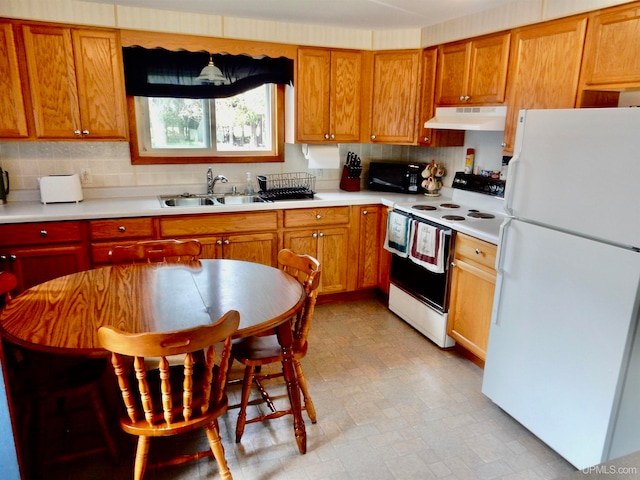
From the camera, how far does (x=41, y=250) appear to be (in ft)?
9.60

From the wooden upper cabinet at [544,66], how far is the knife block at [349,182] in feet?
4.85

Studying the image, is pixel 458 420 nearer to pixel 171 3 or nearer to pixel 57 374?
pixel 57 374

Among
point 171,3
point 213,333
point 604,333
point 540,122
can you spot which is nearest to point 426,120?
point 540,122

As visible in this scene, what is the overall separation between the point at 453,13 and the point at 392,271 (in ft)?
6.46

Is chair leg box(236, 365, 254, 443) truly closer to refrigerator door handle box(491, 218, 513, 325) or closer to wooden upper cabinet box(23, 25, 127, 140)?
refrigerator door handle box(491, 218, 513, 325)

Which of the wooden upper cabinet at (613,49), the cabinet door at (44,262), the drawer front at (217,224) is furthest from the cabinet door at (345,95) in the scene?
the cabinet door at (44,262)

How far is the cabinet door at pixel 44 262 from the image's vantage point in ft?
9.52

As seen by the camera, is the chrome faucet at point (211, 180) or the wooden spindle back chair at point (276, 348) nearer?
the wooden spindle back chair at point (276, 348)

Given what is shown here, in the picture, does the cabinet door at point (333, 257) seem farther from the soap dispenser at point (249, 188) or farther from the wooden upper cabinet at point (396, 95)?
the wooden upper cabinet at point (396, 95)

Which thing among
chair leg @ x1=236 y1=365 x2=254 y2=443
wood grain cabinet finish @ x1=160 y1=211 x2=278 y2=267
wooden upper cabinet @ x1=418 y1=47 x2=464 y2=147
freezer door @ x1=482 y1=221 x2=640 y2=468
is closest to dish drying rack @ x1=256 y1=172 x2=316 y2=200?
wood grain cabinet finish @ x1=160 y1=211 x2=278 y2=267

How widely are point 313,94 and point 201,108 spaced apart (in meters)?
0.94

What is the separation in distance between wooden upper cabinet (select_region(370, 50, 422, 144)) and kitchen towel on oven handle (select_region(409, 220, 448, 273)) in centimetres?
93

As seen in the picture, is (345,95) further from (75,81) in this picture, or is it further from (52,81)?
(52,81)

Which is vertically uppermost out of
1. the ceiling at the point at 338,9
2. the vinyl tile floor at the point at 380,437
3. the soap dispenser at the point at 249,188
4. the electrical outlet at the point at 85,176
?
the ceiling at the point at 338,9
